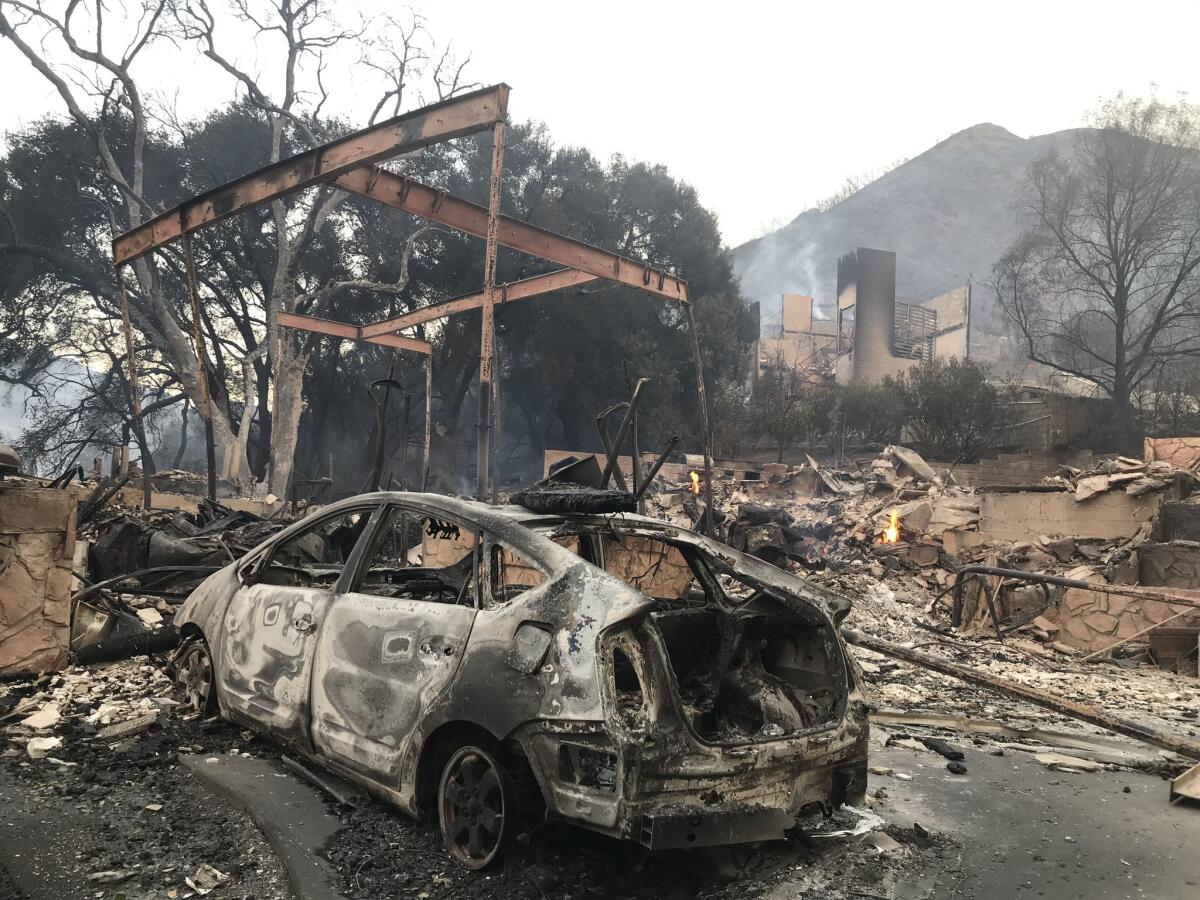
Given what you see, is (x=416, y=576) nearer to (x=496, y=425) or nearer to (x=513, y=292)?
(x=513, y=292)

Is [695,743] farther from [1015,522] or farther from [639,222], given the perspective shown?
[639,222]

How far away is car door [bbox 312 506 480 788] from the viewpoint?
308 centimetres

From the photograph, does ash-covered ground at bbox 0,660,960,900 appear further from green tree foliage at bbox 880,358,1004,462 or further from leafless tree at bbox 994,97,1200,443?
leafless tree at bbox 994,97,1200,443

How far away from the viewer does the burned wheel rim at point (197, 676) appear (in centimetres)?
457

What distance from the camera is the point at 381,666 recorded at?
3275 mm

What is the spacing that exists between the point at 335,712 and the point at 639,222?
1062 inches

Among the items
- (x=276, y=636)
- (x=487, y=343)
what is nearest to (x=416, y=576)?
(x=276, y=636)

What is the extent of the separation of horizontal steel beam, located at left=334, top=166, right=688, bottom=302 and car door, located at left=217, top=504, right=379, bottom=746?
5.76 metres

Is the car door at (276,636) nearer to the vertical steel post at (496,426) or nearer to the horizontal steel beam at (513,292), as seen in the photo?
the horizontal steel beam at (513,292)

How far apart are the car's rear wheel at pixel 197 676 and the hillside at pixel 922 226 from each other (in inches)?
2764

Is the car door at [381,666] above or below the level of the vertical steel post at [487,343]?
below

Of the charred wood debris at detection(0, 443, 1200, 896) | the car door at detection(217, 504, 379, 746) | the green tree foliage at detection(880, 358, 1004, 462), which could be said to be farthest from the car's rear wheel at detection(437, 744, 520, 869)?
the green tree foliage at detection(880, 358, 1004, 462)

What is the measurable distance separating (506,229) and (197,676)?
7.09 meters

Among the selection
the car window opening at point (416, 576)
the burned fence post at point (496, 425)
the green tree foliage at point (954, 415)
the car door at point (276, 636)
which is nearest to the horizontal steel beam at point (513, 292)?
the burned fence post at point (496, 425)
